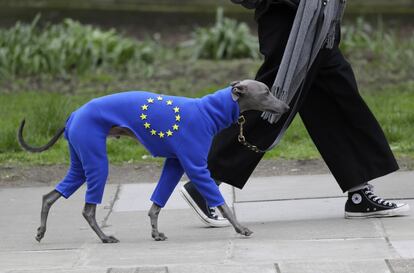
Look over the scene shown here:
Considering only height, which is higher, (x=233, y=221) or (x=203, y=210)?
(x=233, y=221)

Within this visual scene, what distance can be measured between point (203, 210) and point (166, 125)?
0.84m

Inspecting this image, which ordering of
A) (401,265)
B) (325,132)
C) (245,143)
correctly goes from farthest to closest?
(325,132)
(245,143)
(401,265)

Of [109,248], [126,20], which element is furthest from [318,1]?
[126,20]

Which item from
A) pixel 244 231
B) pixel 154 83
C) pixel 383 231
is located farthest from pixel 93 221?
pixel 154 83

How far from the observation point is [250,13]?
16000 mm

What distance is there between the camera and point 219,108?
229 inches

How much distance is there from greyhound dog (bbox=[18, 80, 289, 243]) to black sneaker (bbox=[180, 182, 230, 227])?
1.63 ft

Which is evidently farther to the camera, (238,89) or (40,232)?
(40,232)

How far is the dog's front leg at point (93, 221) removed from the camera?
5953 mm

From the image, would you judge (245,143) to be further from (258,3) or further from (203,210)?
(258,3)

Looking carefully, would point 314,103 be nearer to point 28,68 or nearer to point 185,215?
point 185,215

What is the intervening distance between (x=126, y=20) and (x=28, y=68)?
383cm

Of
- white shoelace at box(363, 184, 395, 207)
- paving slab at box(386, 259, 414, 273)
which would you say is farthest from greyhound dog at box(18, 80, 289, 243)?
paving slab at box(386, 259, 414, 273)

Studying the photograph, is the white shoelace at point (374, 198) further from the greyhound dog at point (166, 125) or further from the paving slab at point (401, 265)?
the paving slab at point (401, 265)
